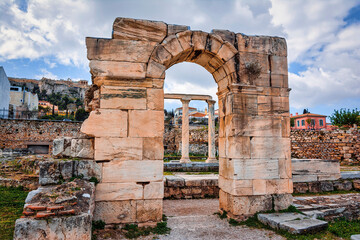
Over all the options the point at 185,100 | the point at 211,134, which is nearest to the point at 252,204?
the point at 185,100

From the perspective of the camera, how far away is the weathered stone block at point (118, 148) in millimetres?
4719

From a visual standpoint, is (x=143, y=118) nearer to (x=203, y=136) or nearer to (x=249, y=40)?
(x=249, y=40)

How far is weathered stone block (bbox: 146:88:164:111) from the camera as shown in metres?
4.99

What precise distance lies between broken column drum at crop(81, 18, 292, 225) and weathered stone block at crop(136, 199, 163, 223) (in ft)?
0.06

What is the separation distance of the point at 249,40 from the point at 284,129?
7.60 ft

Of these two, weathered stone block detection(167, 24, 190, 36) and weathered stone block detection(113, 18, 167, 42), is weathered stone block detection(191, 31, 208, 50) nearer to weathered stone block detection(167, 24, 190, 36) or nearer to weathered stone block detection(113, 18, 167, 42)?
weathered stone block detection(167, 24, 190, 36)

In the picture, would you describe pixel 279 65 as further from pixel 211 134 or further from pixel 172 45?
pixel 211 134

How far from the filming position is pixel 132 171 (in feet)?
15.7

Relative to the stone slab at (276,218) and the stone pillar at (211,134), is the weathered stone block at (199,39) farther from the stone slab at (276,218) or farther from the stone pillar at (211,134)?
the stone pillar at (211,134)

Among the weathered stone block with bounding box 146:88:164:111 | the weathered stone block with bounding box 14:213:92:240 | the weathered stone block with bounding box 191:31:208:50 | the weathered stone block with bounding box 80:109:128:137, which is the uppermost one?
the weathered stone block with bounding box 191:31:208:50

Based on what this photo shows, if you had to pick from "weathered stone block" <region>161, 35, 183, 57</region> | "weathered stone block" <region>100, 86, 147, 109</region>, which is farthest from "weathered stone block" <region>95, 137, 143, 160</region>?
"weathered stone block" <region>161, 35, 183, 57</region>

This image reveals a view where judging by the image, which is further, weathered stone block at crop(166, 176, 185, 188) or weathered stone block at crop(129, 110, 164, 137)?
weathered stone block at crop(166, 176, 185, 188)

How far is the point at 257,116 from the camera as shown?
5.55 m

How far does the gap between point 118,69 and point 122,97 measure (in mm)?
601
